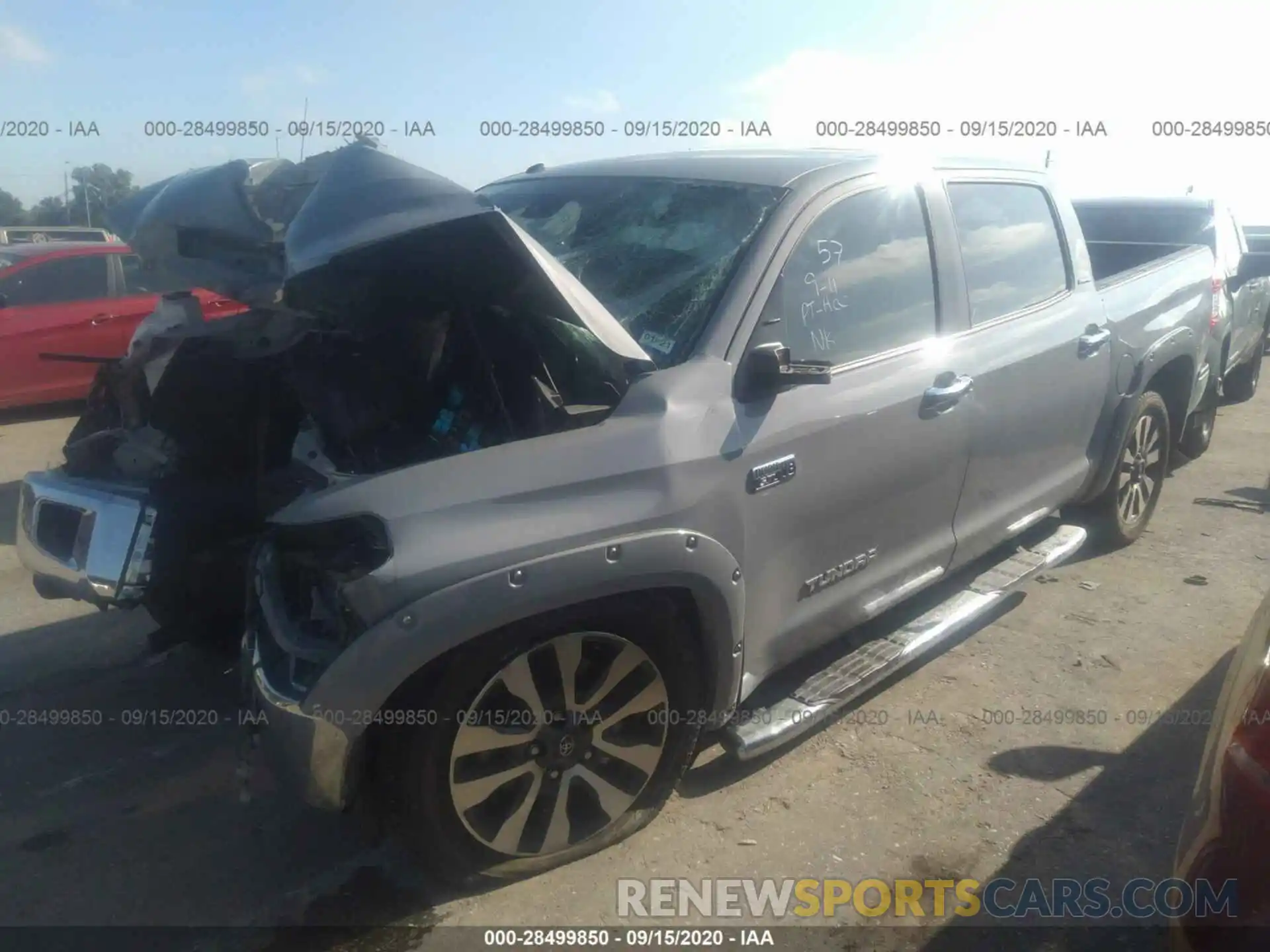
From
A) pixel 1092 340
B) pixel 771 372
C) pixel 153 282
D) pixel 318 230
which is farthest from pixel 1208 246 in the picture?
pixel 153 282

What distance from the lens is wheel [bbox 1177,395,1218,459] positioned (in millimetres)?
7055

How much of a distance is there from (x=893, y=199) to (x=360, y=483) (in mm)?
2110

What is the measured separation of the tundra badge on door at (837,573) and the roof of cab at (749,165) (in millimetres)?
1192

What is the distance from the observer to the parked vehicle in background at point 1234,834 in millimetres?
1775

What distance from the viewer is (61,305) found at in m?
8.28

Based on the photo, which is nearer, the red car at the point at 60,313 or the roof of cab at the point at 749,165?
the roof of cab at the point at 749,165

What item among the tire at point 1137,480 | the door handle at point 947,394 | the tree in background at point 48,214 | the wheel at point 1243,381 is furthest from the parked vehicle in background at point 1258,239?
the tree in background at point 48,214

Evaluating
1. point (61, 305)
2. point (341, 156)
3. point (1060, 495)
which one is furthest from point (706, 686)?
point (61, 305)

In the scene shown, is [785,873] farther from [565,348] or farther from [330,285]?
[330,285]

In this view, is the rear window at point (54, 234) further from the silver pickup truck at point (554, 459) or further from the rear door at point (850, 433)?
the rear door at point (850, 433)

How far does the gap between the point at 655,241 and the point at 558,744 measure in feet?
5.25

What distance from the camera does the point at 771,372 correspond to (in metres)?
2.78

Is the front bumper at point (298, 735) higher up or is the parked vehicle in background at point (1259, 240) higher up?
the parked vehicle in background at point (1259, 240)

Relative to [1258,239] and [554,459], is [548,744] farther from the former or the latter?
[1258,239]
